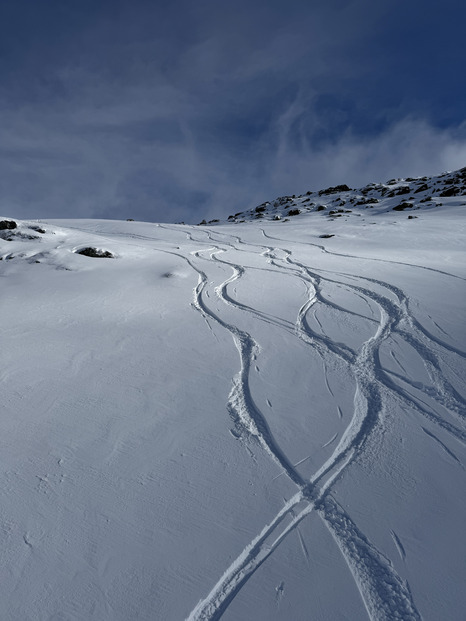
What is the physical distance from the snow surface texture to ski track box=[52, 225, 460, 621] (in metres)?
0.02

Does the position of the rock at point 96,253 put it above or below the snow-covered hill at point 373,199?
below

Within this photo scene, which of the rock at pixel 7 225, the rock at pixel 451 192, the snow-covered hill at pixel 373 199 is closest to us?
the rock at pixel 7 225

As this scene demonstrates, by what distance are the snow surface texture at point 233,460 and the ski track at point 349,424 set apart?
0.7 inches

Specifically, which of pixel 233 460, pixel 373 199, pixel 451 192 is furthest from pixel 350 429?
pixel 373 199

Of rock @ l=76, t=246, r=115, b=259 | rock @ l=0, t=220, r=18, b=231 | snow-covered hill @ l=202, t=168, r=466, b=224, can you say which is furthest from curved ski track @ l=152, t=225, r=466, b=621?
snow-covered hill @ l=202, t=168, r=466, b=224

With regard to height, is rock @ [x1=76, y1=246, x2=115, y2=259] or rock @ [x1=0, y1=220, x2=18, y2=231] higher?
rock @ [x1=0, y1=220, x2=18, y2=231]

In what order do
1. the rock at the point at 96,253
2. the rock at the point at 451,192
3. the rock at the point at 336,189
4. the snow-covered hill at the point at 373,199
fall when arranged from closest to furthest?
the rock at the point at 96,253 → the snow-covered hill at the point at 373,199 → the rock at the point at 451,192 → the rock at the point at 336,189

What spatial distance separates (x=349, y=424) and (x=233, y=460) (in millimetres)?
1502

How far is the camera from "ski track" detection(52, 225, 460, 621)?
2496 mm

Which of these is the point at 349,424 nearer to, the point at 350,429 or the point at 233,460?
the point at 350,429

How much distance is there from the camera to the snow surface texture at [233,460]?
249 cm

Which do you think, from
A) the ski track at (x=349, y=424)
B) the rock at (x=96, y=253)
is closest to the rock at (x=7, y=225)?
the rock at (x=96, y=253)

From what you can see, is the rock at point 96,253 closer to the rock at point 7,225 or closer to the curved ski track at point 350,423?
the rock at point 7,225

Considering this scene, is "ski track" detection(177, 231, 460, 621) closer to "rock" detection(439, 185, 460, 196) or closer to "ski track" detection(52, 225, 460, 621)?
"ski track" detection(52, 225, 460, 621)
